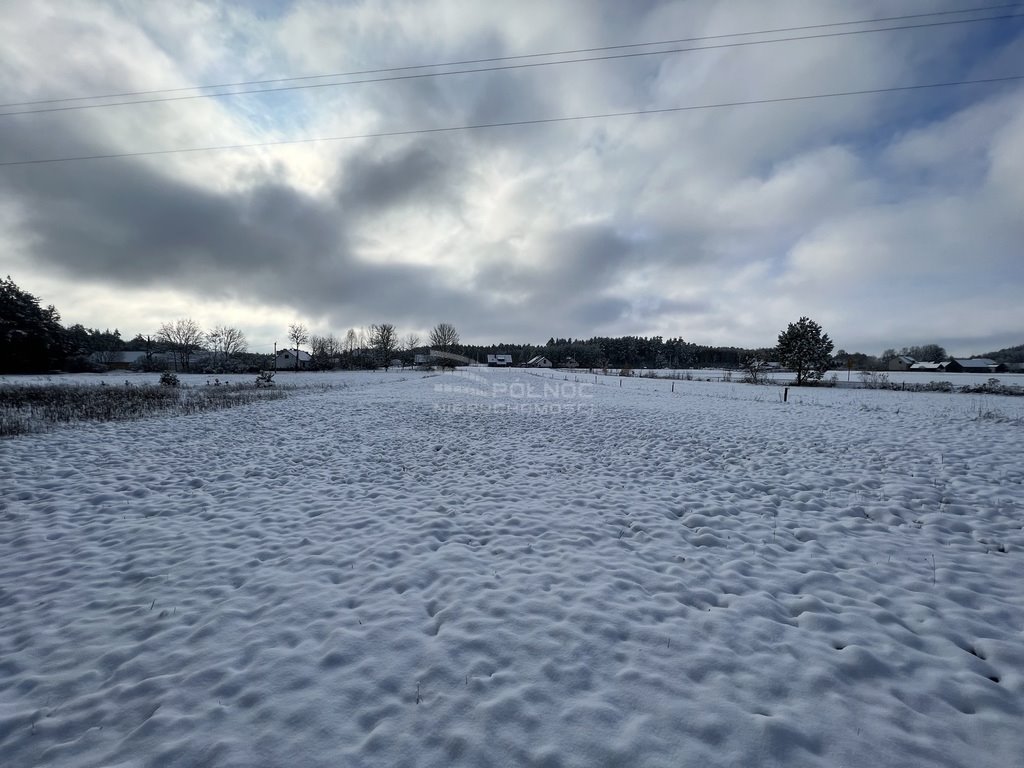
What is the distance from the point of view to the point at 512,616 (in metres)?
4.13

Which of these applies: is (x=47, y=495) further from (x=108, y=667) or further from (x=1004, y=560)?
(x=1004, y=560)

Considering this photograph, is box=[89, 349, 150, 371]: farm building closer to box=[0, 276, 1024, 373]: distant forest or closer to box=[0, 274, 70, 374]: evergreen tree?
box=[0, 276, 1024, 373]: distant forest

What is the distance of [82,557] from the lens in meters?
5.43

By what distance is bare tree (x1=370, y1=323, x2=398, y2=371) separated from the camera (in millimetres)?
92750

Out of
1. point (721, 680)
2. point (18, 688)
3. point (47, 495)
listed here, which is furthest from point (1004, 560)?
point (47, 495)

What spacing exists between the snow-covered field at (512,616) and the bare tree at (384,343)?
85575 mm

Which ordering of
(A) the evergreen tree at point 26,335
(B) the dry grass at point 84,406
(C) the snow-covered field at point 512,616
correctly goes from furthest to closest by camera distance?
(A) the evergreen tree at point 26,335
(B) the dry grass at point 84,406
(C) the snow-covered field at point 512,616

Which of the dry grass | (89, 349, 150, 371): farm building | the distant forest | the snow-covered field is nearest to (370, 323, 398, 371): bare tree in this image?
the distant forest

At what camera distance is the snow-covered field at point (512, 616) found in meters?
2.78

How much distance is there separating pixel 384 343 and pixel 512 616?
9926 centimetres

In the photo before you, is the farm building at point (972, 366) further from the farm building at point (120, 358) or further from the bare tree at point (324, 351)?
the farm building at point (120, 358)

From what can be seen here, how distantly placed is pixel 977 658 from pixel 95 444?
1811 cm

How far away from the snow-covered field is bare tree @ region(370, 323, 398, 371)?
3369 inches

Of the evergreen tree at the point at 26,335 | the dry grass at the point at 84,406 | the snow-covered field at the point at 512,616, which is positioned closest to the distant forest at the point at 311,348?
the evergreen tree at the point at 26,335
